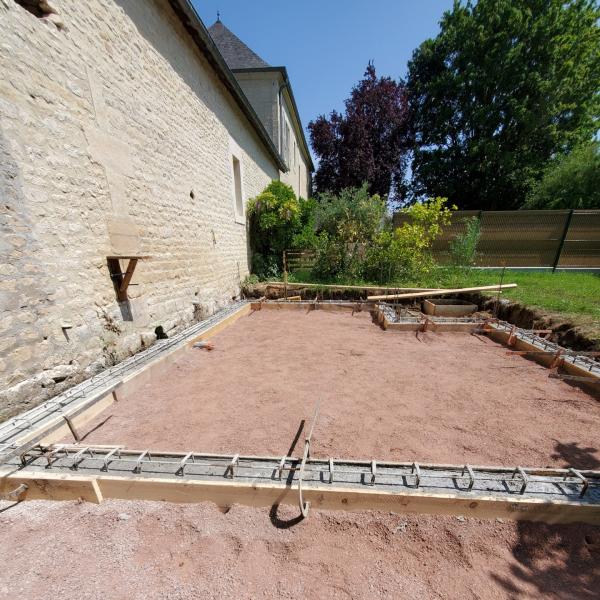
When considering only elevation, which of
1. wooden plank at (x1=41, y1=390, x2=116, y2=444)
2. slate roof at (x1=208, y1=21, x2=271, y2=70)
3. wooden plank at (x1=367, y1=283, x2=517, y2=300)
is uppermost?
slate roof at (x1=208, y1=21, x2=271, y2=70)

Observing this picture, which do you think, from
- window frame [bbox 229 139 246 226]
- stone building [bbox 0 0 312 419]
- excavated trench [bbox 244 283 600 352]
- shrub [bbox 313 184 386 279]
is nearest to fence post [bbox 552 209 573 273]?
excavated trench [bbox 244 283 600 352]

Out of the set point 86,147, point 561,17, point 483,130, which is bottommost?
point 86,147

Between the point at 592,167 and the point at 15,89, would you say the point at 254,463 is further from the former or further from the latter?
the point at 592,167

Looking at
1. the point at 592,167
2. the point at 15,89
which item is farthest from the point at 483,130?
the point at 15,89

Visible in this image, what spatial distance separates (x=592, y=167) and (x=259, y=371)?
16.1 metres

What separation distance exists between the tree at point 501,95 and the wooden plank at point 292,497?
62.4 feet

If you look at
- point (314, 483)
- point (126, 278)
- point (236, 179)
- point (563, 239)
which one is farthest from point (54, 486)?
point (563, 239)

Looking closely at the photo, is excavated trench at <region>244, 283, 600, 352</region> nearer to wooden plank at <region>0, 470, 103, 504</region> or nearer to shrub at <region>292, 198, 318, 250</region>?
shrub at <region>292, 198, 318, 250</region>

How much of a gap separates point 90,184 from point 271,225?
5.84 meters

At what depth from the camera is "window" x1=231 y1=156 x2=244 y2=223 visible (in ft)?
25.8

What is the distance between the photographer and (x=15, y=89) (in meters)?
2.38

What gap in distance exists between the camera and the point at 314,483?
1.74 metres

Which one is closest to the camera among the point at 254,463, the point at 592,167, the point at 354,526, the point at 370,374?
the point at 354,526

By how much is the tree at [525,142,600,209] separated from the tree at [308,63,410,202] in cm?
844
